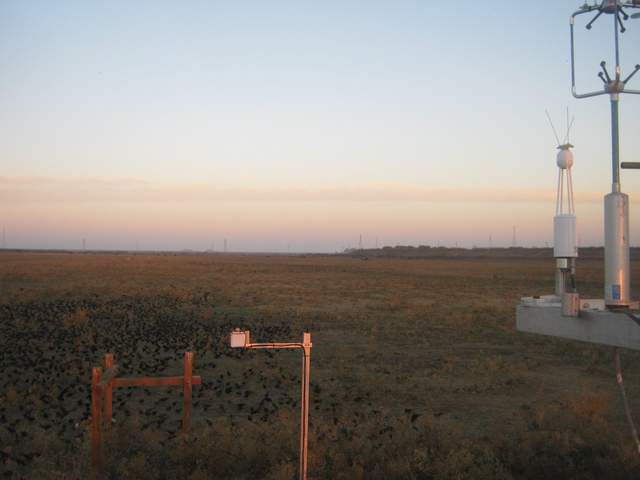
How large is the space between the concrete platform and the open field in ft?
5.92

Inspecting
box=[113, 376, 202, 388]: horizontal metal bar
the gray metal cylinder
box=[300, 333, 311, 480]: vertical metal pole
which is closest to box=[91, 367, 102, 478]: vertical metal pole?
box=[113, 376, 202, 388]: horizontal metal bar

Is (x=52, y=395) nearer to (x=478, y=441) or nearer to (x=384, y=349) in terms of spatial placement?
(x=478, y=441)

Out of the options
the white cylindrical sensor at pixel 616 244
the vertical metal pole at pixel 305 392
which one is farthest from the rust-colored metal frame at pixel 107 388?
the white cylindrical sensor at pixel 616 244

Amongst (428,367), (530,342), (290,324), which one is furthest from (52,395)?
(530,342)

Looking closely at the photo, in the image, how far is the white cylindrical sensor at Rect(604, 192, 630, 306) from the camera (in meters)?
5.51

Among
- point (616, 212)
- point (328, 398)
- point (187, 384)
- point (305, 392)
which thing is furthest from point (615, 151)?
point (328, 398)

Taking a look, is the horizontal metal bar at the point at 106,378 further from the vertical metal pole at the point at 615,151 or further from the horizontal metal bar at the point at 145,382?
the vertical metal pole at the point at 615,151

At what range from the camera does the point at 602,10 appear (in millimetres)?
5805

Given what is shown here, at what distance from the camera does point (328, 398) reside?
35.6 ft

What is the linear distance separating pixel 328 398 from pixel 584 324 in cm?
599

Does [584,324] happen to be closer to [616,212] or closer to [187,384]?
[616,212]

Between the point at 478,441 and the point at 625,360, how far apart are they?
832 centimetres

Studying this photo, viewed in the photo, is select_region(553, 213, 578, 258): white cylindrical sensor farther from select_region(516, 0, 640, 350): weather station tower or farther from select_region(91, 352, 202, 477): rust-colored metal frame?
select_region(91, 352, 202, 477): rust-colored metal frame

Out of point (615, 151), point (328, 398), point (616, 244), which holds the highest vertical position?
point (615, 151)
